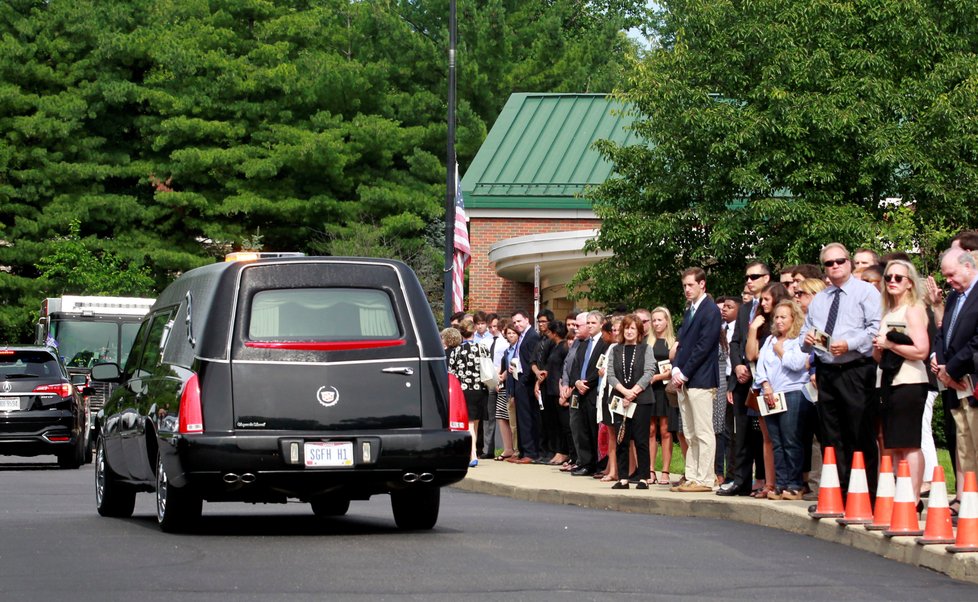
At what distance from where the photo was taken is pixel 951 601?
8781 millimetres

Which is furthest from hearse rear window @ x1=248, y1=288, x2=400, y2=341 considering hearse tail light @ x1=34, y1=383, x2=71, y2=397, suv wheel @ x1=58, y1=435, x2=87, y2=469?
suv wheel @ x1=58, y1=435, x2=87, y2=469

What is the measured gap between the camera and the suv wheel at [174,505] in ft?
38.3

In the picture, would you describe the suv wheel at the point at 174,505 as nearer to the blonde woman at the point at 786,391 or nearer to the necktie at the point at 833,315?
the necktie at the point at 833,315

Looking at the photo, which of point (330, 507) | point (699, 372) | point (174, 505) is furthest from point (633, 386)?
point (174, 505)

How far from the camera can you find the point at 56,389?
80.0ft

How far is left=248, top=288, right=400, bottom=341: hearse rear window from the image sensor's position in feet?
38.3

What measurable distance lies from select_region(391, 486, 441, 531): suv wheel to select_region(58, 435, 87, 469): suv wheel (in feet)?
43.9

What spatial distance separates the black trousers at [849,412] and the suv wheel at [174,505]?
4.78 m

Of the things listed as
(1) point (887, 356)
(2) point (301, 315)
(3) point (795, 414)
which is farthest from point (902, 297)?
(2) point (301, 315)

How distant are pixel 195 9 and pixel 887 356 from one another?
48080 mm

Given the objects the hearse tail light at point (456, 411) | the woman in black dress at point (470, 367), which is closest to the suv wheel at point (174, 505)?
the hearse tail light at point (456, 411)

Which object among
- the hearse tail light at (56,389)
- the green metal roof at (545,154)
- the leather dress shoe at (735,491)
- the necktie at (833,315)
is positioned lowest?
the leather dress shoe at (735,491)

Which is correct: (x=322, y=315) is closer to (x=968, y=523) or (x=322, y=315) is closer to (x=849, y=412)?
(x=849, y=412)

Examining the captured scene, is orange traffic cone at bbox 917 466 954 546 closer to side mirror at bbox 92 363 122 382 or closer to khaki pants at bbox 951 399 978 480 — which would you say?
khaki pants at bbox 951 399 978 480
